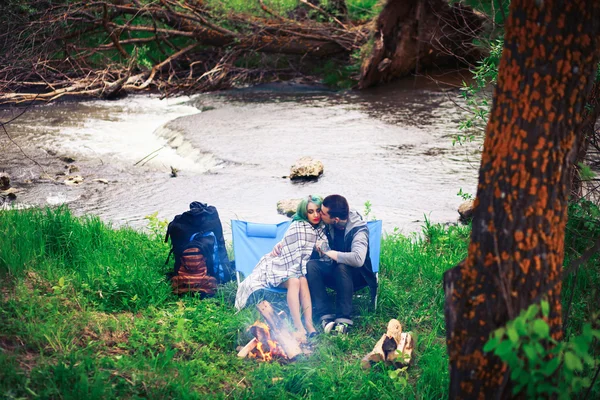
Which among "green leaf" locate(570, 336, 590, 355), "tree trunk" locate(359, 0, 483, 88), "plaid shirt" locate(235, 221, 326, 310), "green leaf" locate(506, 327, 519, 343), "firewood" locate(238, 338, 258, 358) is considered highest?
"tree trunk" locate(359, 0, 483, 88)

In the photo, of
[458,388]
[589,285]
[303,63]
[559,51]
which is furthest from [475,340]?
[303,63]

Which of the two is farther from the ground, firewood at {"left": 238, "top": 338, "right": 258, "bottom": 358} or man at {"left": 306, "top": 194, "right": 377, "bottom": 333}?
man at {"left": 306, "top": 194, "right": 377, "bottom": 333}

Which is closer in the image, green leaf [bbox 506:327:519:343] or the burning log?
green leaf [bbox 506:327:519:343]

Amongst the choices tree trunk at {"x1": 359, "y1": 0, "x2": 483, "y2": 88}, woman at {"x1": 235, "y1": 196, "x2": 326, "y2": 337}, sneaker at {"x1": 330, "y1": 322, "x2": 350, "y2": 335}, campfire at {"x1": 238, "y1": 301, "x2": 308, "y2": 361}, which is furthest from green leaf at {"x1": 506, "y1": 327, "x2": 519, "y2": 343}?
tree trunk at {"x1": 359, "y1": 0, "x2": 483, "y2": 88}

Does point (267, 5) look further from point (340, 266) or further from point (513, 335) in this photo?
point (513, 335)

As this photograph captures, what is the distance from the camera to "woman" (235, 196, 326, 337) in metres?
4.87

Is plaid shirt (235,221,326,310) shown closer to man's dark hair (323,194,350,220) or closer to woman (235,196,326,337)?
woman (235,196,326,337)

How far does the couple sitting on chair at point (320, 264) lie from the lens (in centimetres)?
484

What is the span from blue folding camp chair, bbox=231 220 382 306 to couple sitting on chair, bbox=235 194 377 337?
0.92ft

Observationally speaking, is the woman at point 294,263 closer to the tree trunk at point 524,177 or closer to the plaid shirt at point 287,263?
the plaid shirt at point 287,263

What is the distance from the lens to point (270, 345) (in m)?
4.35

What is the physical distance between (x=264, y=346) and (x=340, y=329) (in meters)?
0.63

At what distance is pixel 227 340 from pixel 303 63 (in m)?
12.1

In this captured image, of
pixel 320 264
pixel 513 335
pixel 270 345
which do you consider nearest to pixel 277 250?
pixel 320 264
